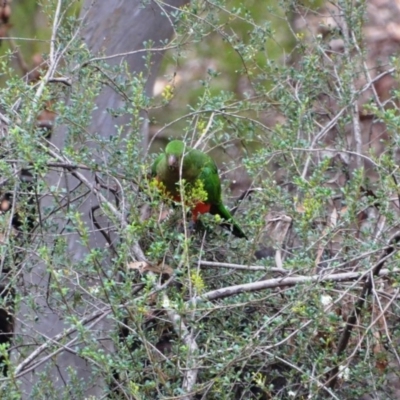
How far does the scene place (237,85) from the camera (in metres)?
7.23

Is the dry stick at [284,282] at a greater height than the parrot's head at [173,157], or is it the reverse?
the parrot's head at [173,157]

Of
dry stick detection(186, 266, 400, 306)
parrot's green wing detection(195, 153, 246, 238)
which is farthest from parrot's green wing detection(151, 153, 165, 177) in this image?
dry stick detection(186, 266, 400, 306)

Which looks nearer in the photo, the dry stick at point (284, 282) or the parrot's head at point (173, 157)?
the dry stick at point (284, 282)

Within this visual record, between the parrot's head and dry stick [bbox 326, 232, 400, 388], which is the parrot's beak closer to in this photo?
the parrot's head

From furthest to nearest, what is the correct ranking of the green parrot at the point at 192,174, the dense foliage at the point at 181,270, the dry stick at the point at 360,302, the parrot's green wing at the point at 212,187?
the parrot's green wing at the point at 212,187
the green parrot at the point at 192,174
the dry stick at the point at 360,302
the dense foliage at the point at 181,270

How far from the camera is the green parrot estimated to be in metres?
3.39

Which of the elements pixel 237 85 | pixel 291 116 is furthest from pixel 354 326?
pixel 237 85

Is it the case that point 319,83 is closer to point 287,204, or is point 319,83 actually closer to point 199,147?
point 199,147

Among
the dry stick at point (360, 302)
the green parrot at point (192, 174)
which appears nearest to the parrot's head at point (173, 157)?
the green parrot at point (192, 174)

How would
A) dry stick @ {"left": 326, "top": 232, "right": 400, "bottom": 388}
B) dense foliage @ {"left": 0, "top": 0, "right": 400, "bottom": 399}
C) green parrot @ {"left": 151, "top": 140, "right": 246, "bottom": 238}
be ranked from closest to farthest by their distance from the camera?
dense foliage @ {"left": 0, "top": 0, "right": 400, "bottom": 399} < dry stick @ {"left": 326, "top": 232, "right": 400, "bottom": 388} < green parrot @ {"left": 151, "top": 140, "right": 246, "bottom": 238}

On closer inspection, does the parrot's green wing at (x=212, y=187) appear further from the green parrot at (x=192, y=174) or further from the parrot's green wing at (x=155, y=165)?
the parrot's green wing at (x=155, y=165)

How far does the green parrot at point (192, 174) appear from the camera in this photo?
3.39 metres

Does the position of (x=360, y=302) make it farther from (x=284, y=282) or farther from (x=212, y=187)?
(x=212, y=187)

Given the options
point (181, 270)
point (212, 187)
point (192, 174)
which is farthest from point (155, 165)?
point (181, 270)
